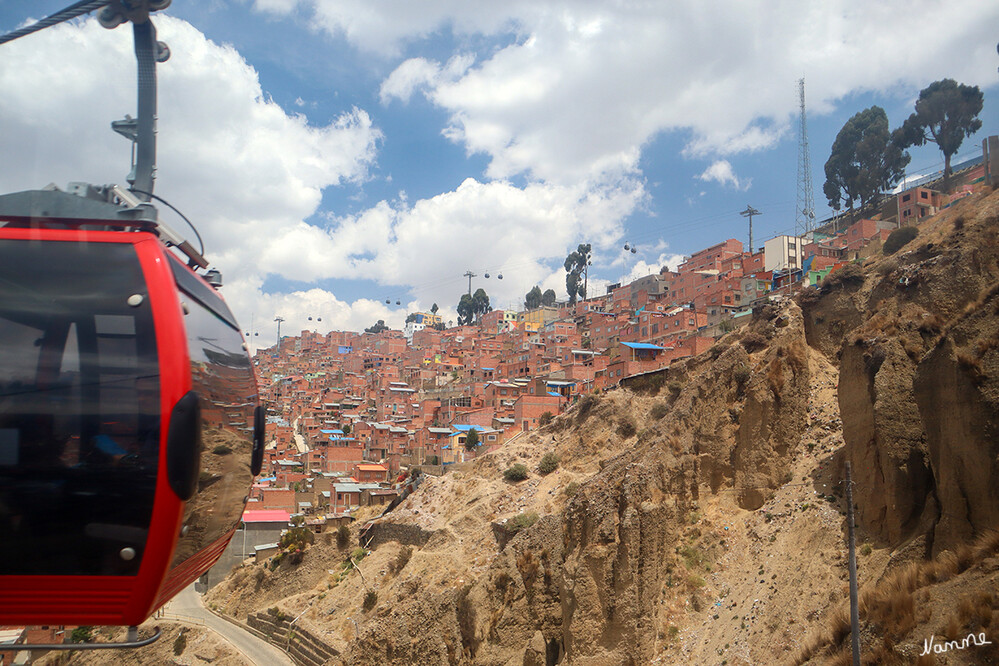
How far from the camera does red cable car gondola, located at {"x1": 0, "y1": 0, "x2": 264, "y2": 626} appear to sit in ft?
15.6

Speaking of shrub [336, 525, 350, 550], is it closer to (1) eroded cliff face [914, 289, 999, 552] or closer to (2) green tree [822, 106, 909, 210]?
(1) eroded cliff face [914, 289, 999, 552]

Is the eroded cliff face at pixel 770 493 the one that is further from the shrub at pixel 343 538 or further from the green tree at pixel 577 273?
the green tree at pixel 577 273

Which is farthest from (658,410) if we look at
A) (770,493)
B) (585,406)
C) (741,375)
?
(770,493)

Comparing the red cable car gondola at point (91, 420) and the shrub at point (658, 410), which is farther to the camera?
the shrub at point (658, 410)

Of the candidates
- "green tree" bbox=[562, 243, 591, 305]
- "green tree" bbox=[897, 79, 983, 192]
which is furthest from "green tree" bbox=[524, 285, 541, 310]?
"green tree" bbox=[897, 79, 983, 192]

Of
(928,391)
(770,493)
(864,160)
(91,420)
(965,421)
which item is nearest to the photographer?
(91,420)

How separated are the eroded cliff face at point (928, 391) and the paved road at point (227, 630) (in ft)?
86.0

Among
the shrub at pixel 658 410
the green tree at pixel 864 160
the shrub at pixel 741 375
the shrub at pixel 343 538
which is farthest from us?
the green tree at pixel 864 160

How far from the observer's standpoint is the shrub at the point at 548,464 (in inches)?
1490

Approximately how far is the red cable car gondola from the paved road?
2725 centimetres

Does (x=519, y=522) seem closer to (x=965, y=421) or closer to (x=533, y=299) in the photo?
(x=965, y=421)

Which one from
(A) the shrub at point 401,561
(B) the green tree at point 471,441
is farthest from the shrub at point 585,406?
(B) the green tree at point 471,441

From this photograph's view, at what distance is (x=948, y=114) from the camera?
58656mm

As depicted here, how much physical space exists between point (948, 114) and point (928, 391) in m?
55.5
